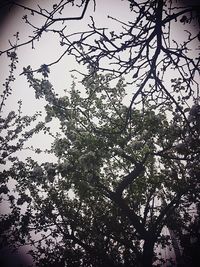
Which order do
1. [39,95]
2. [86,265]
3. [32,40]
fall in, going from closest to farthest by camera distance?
[32,40] < [39,95] < [86,265]

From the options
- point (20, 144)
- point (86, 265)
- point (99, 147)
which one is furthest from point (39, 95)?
point (86, 265)

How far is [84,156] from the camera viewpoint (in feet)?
29.0

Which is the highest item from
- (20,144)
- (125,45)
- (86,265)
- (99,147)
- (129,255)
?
(20,144)

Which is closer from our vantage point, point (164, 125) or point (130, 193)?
point (164, 125)

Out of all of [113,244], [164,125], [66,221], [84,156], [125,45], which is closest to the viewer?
[125,45]

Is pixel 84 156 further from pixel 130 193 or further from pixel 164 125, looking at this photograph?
pixel 130 193

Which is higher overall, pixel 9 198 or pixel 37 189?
pixel 37 189

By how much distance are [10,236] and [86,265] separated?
486 centimetres

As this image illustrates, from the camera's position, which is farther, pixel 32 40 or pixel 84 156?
pixel 84 156

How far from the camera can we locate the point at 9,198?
1394 centimetres

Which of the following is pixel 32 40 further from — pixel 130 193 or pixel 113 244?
pixel 113 244

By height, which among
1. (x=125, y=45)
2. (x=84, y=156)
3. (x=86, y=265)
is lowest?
(x=86, y=265)

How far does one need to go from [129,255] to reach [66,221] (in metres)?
4.67

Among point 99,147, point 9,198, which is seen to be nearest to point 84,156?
point 99,147
